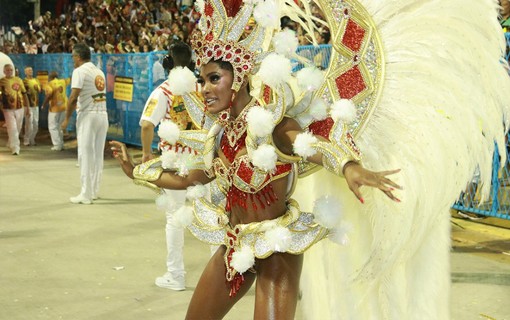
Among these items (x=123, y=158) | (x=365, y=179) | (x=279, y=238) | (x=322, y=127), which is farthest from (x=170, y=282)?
(x=365, y=179)

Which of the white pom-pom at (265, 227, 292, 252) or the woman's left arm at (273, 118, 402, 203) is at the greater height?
the woman's left arm at (273, 118, 402, 203)

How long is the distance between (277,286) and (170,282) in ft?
8.83

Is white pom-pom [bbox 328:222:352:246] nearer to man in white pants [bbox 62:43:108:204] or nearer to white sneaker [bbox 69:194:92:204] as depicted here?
man in white pants [bbox 62:43:108:204]

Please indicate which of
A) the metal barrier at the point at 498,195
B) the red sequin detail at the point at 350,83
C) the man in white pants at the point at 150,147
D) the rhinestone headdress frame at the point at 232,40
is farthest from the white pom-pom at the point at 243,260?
the metal barrier at the point at 498,195

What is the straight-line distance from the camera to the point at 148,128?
5867mm

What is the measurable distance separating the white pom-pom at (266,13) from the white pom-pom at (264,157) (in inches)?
20.8

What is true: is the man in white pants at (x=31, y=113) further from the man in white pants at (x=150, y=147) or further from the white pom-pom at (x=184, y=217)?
the white pom-pom at (x=184, y=217)

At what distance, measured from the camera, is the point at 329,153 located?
9.93 feet

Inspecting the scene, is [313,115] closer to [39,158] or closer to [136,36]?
[39,158]

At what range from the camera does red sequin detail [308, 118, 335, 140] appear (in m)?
3.26

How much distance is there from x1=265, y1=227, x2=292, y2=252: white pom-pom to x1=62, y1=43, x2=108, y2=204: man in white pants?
20.4 feet

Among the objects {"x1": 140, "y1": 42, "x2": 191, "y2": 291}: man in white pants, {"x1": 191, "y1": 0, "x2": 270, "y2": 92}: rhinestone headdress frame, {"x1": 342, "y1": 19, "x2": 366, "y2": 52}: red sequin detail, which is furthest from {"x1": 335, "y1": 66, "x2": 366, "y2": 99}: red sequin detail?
{"x1": 140, "y1": 42, "x2": 191, "y2": 291}: man in white pants

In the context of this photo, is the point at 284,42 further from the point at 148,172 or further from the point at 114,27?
the point at 114,27

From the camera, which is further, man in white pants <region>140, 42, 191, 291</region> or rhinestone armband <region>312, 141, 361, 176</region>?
man in white pants <region>140, 42, 191, 291</region>
